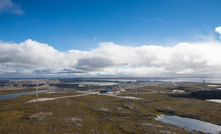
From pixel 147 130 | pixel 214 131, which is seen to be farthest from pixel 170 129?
pixel 214 131

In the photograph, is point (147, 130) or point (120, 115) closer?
point (147, 130)

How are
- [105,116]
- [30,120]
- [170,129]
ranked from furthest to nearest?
[105,116], [30,120], [170,129]

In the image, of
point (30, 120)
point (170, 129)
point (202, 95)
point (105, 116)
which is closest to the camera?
point (170, 129)

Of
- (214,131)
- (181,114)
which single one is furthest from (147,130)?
(181,114)

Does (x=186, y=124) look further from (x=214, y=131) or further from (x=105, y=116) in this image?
(x=105, y=116)

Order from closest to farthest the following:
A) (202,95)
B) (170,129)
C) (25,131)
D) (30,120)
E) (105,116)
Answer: (25,131) < (170,129) < (30,120) < (105,116) < (202,95)

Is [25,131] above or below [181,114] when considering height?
above

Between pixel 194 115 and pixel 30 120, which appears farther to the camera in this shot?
pixel 194 115

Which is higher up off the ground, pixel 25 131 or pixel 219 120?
pixel 25 131

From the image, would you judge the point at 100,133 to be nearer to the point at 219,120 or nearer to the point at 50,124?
the point at 50,124
